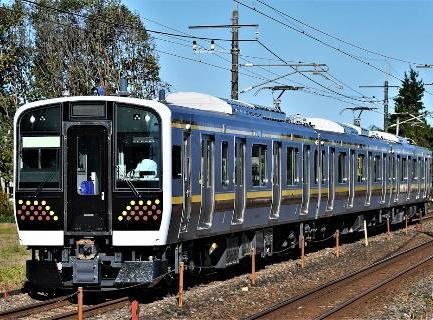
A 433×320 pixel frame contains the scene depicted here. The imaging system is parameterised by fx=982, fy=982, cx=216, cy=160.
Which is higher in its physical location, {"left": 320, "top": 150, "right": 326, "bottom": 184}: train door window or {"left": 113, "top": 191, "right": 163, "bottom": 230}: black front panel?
{"left": 320, "top": 150, "right": 326, "bottom": 184}: train door window

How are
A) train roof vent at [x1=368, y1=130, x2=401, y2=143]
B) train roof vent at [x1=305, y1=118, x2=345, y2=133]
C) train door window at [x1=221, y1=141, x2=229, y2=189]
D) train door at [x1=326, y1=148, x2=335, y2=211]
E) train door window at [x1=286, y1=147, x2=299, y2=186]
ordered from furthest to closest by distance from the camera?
train roof vent at [x1=368, y1=130, x2=401, y2=143]
train roof vent at [x1=305, y1=118, x2=345, y2=133]
train door at [x1=326, y1=148, x2=335, y2=211]
train door window at [x1=286, y1=147, x2=299, y2=186]
train door window at [x1=221, y1=141, x2=229, y2=189]

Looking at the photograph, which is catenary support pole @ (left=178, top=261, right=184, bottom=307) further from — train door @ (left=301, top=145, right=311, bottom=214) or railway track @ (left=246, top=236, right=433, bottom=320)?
train door @ (left=301, top=145, right=311, bottom=214)

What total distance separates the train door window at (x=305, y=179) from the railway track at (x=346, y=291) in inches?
79.6

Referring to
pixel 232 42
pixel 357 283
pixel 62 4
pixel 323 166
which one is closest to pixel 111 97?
pixel 357 283

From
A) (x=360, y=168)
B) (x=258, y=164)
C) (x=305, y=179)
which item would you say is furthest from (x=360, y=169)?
(x=258, y=164)

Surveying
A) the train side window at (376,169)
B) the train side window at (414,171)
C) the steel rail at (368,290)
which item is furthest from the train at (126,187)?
the train side window at (414,171)

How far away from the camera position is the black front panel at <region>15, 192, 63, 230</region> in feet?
47.0

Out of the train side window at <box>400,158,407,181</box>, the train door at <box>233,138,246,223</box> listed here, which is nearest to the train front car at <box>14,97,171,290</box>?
the train door at <box>233,138,246,223</box>

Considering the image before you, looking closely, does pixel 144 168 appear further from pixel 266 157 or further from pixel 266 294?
pixel 266 157

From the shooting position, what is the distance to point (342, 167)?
25578 millimetres

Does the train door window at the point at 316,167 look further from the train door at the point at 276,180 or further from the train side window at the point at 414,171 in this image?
the train side window at the point at 414,171

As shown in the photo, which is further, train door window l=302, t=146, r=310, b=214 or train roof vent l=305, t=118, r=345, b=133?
train roof vent l=305, t=118, r=345, b=133

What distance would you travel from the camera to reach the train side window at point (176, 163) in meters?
14.4

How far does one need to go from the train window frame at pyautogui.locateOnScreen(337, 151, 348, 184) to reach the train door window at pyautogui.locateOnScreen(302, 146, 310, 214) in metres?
2.99
